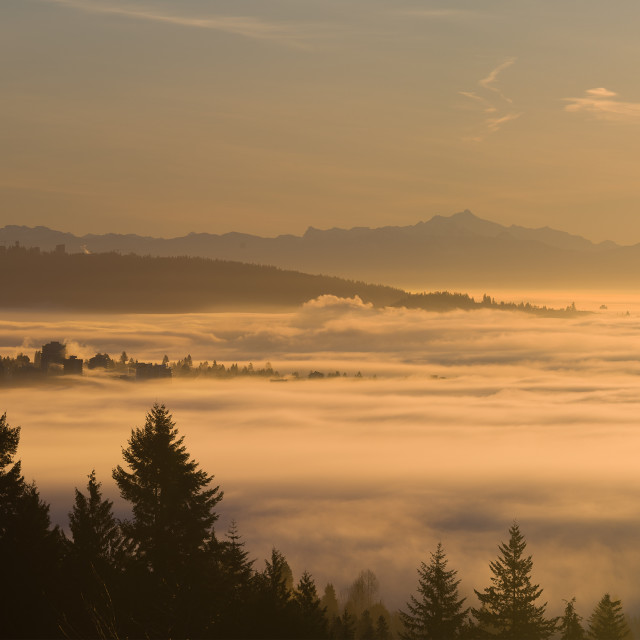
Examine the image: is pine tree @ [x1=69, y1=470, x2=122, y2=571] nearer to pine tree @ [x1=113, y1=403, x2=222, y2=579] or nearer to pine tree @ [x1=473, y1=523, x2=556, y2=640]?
pine tree @ [x1=113, y1=403, x2=222, y2=579]

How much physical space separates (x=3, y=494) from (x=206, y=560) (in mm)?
8809

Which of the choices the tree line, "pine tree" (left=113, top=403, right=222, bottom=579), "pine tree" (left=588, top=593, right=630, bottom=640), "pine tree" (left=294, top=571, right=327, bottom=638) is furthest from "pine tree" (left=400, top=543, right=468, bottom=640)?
"pine tree" (left=113, top=403, right=222, bottom=579)

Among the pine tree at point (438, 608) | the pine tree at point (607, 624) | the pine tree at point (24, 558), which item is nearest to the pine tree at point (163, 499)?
the pine tree at point (24, 558)

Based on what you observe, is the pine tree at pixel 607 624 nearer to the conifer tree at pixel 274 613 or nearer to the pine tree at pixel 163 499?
the conifer tree at pixel 274 613

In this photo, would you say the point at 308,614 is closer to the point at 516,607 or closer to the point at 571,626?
the point at 516,607

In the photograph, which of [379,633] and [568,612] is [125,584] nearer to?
[568,612]

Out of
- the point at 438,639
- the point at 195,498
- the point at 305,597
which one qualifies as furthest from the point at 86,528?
the point at 438,639

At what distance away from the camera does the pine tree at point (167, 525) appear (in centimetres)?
3819

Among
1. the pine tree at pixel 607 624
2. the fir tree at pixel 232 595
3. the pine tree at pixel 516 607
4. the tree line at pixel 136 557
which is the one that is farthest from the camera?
the pine tree at pixel 607 624

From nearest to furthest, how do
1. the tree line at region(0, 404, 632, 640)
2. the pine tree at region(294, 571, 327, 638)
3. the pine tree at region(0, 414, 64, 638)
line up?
the pine tree at region(0, 414, 64, 638) < the tree line at region(0, 404, 632, 640) < the pine tree at region(294, 571, 327, 638)

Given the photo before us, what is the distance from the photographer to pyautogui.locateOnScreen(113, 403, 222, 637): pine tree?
3819 centimetres

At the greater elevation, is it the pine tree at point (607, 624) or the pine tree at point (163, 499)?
the pine tree at point (163, 499)

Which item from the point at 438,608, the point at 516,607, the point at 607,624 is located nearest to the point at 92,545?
the point at 438,608

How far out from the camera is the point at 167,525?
39.4 meters
